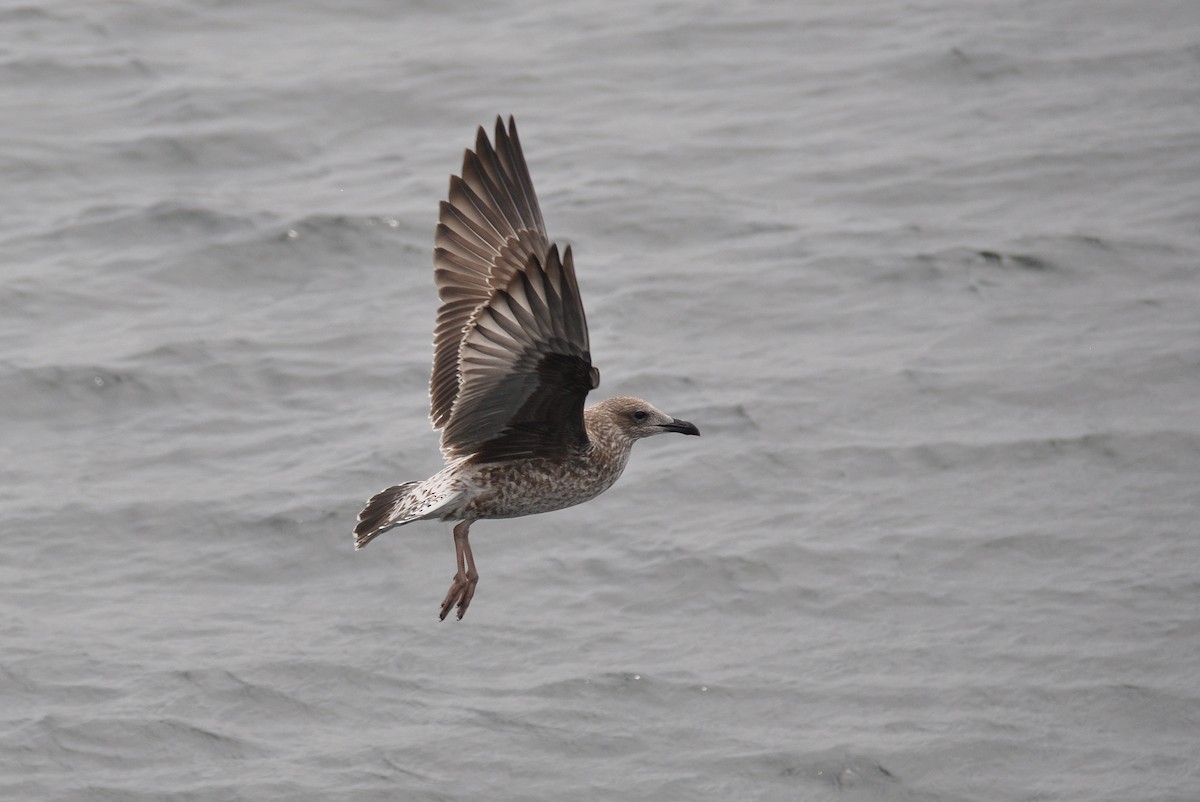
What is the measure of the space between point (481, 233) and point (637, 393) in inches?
196

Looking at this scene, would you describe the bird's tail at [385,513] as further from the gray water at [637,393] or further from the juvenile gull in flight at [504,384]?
the gray water at [637,393]

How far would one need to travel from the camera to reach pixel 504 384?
7410 mm

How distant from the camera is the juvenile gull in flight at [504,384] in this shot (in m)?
7.09

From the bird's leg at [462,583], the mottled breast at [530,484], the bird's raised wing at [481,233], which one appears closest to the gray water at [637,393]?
the bird's leg at [462,583]

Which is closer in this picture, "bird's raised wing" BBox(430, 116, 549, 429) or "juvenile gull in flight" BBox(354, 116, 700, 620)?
"juvenile gull in flight" BBox(354, 116, 700, 620)

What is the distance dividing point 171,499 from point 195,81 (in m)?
6.38

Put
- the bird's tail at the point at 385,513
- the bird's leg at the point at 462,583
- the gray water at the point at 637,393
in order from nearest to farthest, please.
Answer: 1. the bird's tail at the point at 385,513
2. the bird's leg at the point at 462,583
3. the gray water at the point at 637,393

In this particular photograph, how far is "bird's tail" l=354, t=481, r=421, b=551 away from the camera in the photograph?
7617 millimetres

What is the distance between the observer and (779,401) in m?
13.4

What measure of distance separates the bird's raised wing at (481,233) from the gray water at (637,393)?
3.35 metres

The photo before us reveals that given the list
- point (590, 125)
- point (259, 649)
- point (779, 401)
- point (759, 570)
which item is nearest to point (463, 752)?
point (259, 649)

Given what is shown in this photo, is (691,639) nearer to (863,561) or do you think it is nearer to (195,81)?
(863,561)

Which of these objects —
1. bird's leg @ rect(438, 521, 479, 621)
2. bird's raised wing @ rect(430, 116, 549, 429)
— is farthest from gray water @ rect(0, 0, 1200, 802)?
bird's raised wing @ rect(430, 116, 549, 429)

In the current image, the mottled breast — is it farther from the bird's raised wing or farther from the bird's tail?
the bird's raised wing
